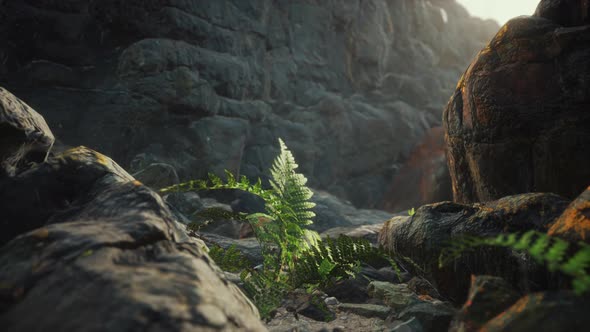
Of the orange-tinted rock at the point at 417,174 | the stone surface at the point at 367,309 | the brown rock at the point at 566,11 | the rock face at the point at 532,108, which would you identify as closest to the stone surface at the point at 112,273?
the stone surface at the point at 367,309

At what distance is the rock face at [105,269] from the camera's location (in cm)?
104

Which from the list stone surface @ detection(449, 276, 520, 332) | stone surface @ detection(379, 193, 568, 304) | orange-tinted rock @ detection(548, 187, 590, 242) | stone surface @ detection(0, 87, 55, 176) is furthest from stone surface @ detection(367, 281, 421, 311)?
stone surface @ detection(0, 87, 55, 176)

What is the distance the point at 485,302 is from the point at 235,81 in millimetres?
10531

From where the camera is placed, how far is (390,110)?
16.3m

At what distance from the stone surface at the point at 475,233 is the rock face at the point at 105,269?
1.31m

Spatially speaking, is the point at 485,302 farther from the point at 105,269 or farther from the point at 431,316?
the point at 105,269

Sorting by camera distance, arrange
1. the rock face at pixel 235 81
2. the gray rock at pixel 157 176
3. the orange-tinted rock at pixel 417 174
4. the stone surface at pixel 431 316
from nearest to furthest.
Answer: the stone surface at pixel 431 316 < the gray rock at pixel 157 176 < the rock face at pixel 235 81 < the orange-tinted rock at pixel 417 174

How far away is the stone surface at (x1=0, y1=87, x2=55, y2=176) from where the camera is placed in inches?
78.2

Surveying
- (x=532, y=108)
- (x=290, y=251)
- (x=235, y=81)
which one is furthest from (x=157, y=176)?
(x=532, y=108)

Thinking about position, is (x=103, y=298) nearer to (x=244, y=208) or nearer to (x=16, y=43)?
(x=244, y=208)

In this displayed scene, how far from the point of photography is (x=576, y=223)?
1597 millimetres

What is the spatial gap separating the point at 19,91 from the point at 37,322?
985cm

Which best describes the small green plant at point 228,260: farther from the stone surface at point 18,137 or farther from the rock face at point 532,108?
the rock face at point 532,108

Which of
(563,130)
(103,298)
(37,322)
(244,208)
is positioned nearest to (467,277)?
(563,130)
